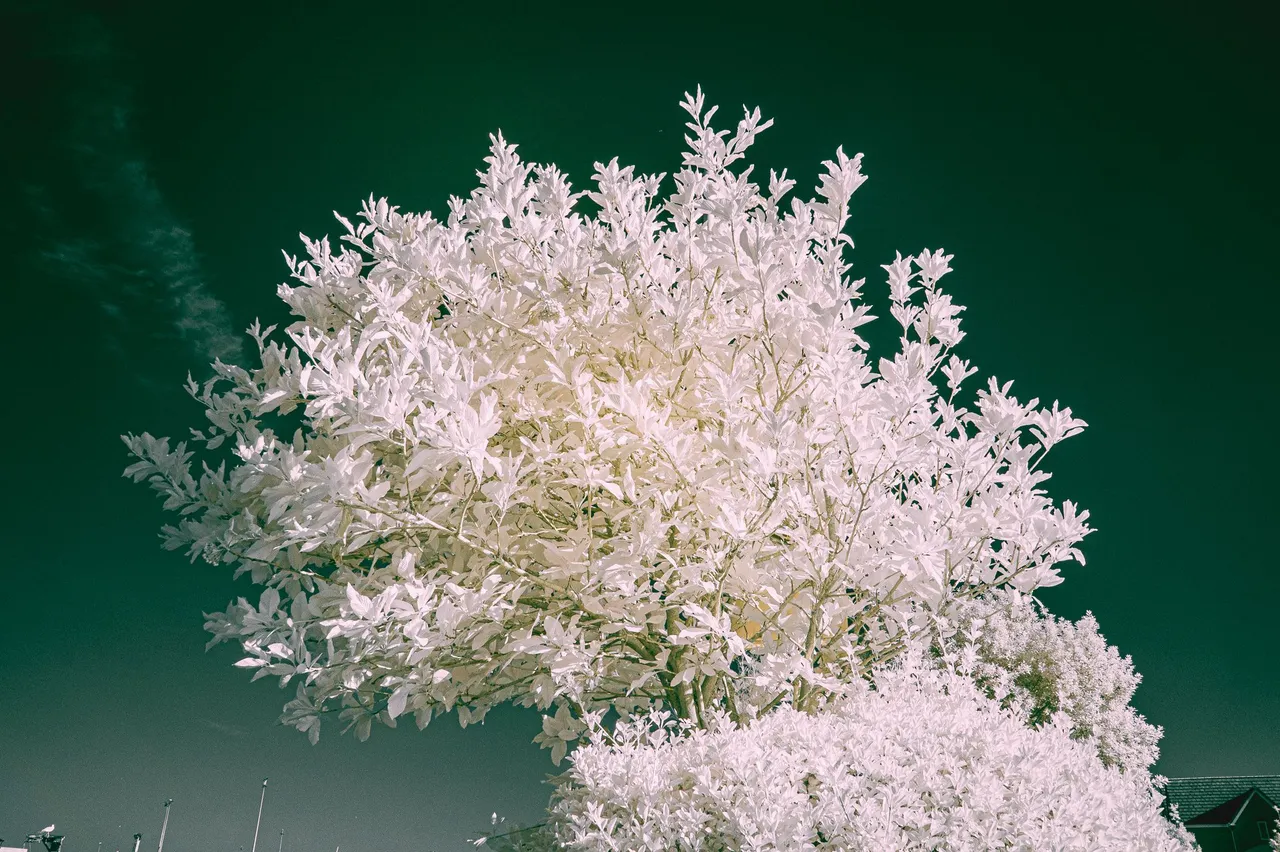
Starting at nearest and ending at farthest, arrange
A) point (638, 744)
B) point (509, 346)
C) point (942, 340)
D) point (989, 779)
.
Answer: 1. point (989, 779)
2. point (638, 744)
3. point (942, 340)
4. point (509, 346)

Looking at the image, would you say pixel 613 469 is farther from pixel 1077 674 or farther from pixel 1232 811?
pixel 1232 811

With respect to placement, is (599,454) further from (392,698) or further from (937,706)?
(937,706)

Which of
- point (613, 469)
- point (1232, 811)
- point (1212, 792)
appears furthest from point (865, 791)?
point (1212, 792)

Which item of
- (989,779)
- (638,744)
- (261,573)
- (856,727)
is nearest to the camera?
(989,779)

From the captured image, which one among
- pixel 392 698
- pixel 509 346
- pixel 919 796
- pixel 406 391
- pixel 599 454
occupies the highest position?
pixel 509 346

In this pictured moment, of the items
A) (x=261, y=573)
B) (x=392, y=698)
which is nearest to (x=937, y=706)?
(x=392, y=698)

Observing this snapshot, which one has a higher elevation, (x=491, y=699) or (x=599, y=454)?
(x=599, y=454)

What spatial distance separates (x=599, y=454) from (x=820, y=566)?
161cm

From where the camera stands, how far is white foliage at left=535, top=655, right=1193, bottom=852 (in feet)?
10.8

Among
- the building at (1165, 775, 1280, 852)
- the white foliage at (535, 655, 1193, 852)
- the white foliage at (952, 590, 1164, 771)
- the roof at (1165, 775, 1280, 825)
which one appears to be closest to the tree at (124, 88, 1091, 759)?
the white foliage at (535, 655, 1193, 852)

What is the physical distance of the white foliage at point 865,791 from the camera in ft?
10.8

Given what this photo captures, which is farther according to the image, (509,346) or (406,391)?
(509,346)

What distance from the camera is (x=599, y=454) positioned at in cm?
511

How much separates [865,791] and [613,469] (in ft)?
8.86
